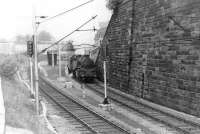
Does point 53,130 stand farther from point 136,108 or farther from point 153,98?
point 153,98

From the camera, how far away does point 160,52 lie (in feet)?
76.1

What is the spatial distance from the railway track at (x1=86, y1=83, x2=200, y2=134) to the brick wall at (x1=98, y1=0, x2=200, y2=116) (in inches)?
47.0

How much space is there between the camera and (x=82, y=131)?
1705cm

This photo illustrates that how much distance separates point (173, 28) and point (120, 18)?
1058 cm

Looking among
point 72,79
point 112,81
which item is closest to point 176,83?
point 112,81

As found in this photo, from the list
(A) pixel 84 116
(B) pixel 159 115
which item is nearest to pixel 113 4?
(A) pixel 84 116

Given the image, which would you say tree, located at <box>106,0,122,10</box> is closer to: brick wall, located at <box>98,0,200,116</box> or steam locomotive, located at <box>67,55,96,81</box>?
brick wall, located at <box>98,0,200,116</box>

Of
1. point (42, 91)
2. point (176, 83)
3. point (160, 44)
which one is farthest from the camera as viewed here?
point (42, 91)

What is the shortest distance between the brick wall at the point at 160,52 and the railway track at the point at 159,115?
1.19 meters

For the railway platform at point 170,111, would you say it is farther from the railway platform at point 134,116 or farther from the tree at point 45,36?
the tree at point 45,36

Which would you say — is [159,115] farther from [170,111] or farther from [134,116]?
[134,116]

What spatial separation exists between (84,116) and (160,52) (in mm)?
6891

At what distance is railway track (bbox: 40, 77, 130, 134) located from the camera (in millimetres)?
16969

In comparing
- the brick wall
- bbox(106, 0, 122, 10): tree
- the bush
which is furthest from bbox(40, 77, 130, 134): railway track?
bbox(106, 0, 122, 10): tree
